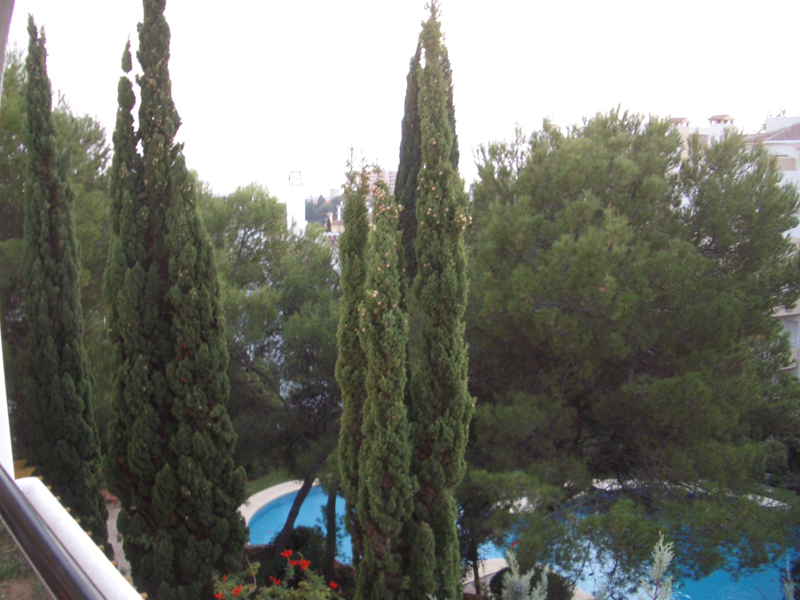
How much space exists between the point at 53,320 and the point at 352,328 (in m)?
2.55

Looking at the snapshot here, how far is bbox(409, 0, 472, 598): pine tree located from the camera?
4008mm

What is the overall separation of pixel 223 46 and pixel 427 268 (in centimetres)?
277

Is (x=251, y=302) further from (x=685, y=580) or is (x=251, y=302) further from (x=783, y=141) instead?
(x=685, y=580)

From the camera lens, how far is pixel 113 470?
4.19 meters

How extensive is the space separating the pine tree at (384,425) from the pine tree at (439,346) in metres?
0.26

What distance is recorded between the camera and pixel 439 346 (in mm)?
4031

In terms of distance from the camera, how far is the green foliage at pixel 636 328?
4953 millimetres

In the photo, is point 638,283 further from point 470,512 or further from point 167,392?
point 167,392

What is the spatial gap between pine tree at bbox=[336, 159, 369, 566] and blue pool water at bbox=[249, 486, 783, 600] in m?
1.88

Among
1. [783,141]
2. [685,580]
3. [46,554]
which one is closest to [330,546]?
[685,580]

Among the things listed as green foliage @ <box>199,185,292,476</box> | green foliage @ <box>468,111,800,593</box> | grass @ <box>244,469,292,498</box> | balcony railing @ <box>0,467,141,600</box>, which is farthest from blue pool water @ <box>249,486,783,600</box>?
balcony railing @ <box>0,467,141,600</box>

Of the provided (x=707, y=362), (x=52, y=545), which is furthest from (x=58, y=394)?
(x=707, y=362)

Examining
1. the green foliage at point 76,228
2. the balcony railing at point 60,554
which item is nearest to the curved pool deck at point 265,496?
the green foliage at point 76,228

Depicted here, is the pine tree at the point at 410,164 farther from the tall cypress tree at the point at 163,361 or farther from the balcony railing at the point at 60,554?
the balcony railing at the point at 60,554
